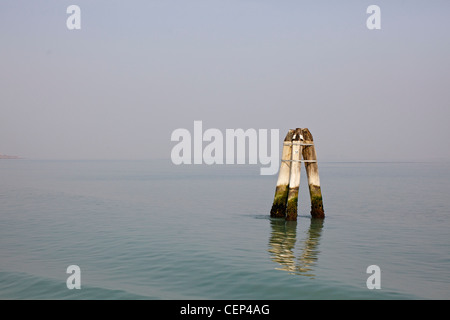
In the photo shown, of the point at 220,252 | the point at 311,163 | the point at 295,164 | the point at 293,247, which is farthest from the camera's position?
the point at 311,163

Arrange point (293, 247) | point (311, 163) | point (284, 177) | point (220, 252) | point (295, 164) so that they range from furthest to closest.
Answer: point (284, 177), point (311, 163), point (295, 164), point (293, 247), point (220, 252)

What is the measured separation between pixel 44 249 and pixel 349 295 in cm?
1031

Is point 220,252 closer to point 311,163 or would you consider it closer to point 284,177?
point 284,177

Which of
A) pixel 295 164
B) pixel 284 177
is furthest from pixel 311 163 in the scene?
pixel 284 177

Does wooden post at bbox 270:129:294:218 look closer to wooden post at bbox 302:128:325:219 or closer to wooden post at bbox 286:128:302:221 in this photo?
wooden post at bbox 286:128:302:221

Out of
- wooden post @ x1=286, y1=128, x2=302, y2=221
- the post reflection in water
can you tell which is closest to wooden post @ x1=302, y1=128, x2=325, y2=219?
wooden post @ x1=286, y1=128, x2=302, y2=221

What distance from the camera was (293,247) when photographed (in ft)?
56.5

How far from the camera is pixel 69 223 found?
23.1 m

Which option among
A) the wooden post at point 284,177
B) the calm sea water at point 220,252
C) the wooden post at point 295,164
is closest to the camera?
the calm sea water at point 220,252

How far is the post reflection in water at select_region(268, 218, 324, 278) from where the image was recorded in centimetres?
1413

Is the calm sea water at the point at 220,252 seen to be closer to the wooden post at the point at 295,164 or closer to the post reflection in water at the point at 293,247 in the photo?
the post reflection in water at the point at 293,247

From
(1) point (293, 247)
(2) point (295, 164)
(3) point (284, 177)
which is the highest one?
(2) point (295, 164)

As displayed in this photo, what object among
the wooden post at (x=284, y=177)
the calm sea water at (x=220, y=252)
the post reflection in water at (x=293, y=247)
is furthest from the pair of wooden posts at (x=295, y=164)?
the calm sea water at (x=220, y=252)

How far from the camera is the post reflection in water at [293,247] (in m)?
14.1
